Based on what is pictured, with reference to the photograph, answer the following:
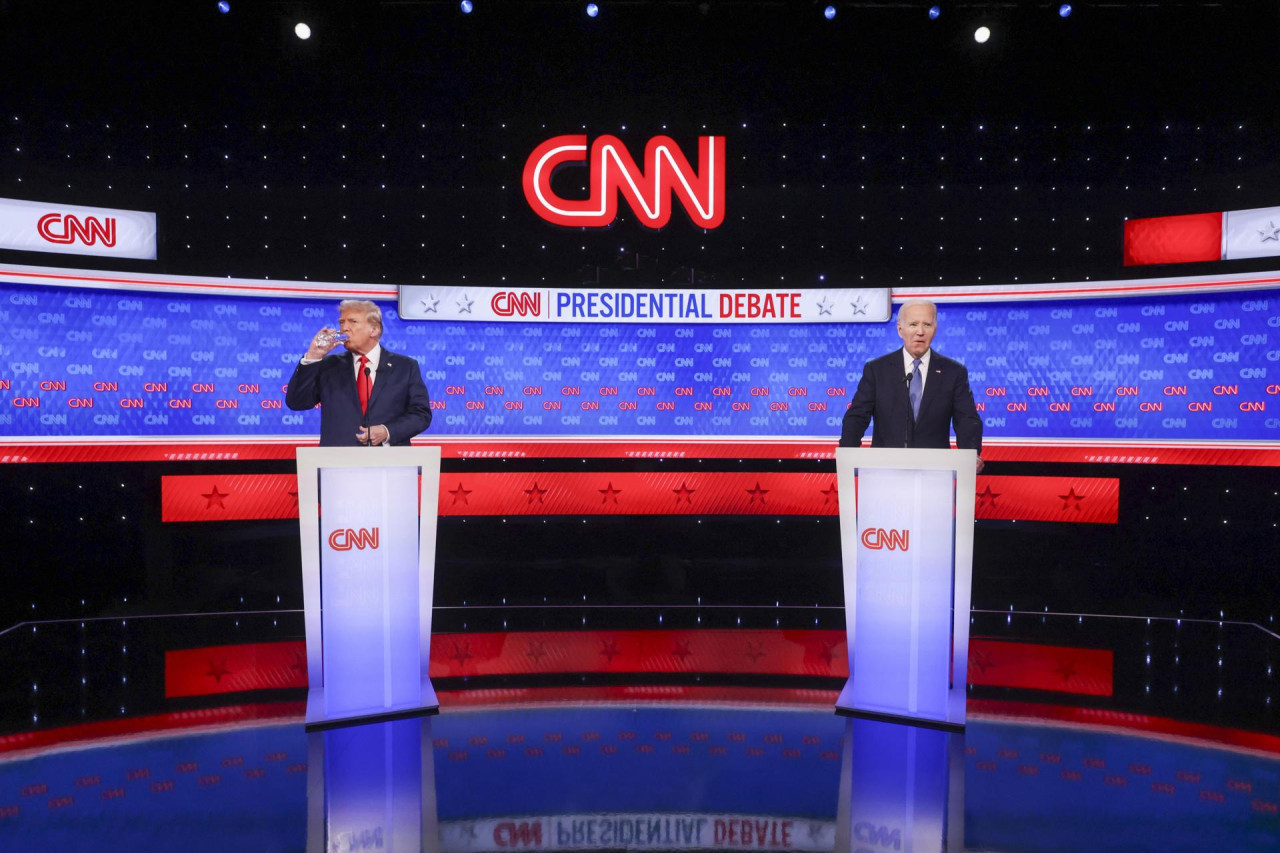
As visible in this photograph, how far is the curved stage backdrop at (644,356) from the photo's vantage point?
508 centimetres

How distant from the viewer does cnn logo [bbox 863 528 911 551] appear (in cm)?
314

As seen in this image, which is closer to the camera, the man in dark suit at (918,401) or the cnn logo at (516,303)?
the man in dark suit at (918,401)

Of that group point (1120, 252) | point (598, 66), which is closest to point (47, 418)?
point (598, 66)

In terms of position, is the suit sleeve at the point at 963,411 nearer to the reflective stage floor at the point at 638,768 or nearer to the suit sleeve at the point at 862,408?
the suit sleeve at the point at 862,408

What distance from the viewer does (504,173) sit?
5.63 m

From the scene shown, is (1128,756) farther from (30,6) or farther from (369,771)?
(30,6)

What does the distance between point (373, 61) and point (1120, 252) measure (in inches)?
207

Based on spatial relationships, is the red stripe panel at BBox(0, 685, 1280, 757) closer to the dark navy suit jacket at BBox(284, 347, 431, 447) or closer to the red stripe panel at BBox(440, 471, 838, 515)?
the dark navy suit jacket at BBox(284, 347, 431, 447)

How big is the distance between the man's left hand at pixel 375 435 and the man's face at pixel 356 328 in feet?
1.25

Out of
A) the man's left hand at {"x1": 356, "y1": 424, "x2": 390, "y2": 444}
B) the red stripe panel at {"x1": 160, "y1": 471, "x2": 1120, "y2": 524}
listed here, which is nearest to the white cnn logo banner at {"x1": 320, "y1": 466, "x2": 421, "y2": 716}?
the man's left hand at {"x1": 356, "y1": 424, "x2": 390, "y2": 444}

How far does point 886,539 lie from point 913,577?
7.0 inches

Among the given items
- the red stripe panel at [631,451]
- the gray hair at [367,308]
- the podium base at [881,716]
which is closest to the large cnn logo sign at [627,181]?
the red stripe panel at [631,451]

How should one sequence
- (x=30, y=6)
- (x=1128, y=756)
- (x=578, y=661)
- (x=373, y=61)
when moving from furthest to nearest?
(x=373, y=61) → (x=30, y=6) → (x=578, y=661) → (x=1128, y=756)

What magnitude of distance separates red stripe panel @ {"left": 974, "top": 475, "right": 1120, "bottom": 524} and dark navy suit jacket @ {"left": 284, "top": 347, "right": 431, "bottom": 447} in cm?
407
